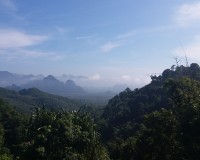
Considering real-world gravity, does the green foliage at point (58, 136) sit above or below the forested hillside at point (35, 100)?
below

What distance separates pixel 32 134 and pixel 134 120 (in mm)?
26206

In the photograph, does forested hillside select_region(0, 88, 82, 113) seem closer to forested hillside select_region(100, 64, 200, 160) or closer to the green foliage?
the green foliage

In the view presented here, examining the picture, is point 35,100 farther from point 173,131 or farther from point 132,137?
point 173,131

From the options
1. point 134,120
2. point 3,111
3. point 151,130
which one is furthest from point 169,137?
point 3,111

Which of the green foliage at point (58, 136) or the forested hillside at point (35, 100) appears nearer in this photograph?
the green foliage at point (58, 136)

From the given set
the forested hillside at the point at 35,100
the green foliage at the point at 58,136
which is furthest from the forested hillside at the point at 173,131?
the forested hillside at the point at 35,100

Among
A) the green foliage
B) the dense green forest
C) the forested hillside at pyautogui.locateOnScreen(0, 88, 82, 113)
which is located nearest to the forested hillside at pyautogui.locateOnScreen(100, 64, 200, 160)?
the dense green forest

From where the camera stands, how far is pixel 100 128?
210ft

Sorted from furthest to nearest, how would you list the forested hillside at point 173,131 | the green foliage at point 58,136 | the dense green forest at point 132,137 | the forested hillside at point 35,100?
the forested hillside at point 35,100
the green foliage at point 58,136
the dense green forest at point 132,137
the forested hillside at point 173,131

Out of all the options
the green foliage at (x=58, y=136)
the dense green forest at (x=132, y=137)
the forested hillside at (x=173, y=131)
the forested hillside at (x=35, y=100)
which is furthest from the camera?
the forested hillside at (x=35, y=100)

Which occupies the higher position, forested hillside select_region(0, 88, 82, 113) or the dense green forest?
forested hillside select_region(0, 88, 82, 113)

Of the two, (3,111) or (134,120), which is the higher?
(3,111)

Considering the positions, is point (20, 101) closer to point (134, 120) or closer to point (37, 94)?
point (37, 94)

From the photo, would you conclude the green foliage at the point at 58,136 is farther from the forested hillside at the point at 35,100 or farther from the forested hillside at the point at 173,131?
the forested hillside at the point at 35,100
